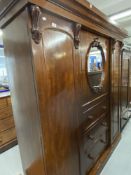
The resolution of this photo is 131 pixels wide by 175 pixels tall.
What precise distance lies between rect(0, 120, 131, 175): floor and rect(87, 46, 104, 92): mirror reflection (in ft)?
3.91

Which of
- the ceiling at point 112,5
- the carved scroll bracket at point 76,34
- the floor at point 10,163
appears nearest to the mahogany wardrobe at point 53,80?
the carved scroll bracket at point 76,34

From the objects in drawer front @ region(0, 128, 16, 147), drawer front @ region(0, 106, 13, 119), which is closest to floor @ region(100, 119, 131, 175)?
drawer front @ region(0, 128, 16, 147)

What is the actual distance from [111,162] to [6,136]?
1.86m

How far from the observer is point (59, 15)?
1.03m

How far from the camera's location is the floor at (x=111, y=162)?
6.25 ft

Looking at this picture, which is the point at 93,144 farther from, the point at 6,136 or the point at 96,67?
the point at 6,136

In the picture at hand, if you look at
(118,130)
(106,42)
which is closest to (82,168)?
(118,130)

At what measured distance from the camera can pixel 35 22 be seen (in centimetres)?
85

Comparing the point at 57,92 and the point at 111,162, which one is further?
the point at 111,162

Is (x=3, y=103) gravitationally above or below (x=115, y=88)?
below

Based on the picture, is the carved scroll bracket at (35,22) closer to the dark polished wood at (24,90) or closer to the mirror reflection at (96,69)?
the dark polished wood at (24,90)

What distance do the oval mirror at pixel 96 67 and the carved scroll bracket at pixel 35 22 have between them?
89 cm

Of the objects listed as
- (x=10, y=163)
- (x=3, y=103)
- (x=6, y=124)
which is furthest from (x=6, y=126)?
(x=10, y=163)

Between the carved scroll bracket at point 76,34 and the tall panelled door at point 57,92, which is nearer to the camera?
the tall panelled door at point 57,92
